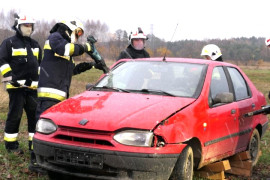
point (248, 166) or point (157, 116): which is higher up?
point (157, 116)

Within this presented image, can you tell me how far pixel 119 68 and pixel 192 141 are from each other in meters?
1.75

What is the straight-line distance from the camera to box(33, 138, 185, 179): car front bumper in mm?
3447

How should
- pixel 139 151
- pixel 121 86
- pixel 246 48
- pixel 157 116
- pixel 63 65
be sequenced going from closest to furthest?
1. pixel 139 151
2. pixel 157 116
3. pixel 121 86
4. pixel 63 65
5. pixel 246 48

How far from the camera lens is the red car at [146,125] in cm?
351

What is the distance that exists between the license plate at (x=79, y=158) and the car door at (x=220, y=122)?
1.36m

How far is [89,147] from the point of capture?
11.6 feet

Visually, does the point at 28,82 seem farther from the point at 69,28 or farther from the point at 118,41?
the point at 118,41

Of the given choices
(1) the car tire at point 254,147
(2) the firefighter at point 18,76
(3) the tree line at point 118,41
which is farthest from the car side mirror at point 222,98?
(3) the tree line at point 118,41

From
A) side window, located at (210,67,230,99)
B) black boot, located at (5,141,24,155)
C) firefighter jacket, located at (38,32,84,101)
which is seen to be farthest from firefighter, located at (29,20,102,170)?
side window, located at (210,67,230,99)

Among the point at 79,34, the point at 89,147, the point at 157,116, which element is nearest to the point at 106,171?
the point at 89,147

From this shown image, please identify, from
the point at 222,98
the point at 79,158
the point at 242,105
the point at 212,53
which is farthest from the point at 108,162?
the point at 212,53

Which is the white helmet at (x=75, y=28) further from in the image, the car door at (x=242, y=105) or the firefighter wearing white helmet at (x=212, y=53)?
the firefighter wearing white helmet at (x=212, y=53)

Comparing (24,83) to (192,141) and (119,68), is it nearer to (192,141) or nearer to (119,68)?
(119,68)

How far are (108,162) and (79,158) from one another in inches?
12.0
